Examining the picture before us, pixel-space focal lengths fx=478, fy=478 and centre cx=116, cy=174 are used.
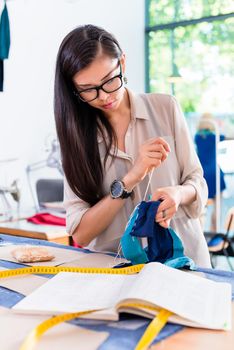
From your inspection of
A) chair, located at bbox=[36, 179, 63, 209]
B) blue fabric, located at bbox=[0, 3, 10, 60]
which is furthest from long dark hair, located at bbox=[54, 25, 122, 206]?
blue fabric, located at bbox=[0, 3, 10, 60]

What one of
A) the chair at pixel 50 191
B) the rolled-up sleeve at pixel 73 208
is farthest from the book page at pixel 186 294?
the chair at pixel 50 191

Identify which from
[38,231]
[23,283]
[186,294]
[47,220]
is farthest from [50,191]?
[186,294]

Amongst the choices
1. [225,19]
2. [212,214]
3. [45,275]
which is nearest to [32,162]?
[212,214]

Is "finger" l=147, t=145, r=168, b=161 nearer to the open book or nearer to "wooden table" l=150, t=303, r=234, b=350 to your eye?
the open book

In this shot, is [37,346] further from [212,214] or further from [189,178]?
[212,214]

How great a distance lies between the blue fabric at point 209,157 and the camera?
18.6ft

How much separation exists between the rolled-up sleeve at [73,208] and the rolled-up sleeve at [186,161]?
0.37 m

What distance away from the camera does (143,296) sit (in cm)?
101

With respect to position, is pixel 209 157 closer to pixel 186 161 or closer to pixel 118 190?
pixel 186 161

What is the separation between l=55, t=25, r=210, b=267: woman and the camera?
157 centimetres

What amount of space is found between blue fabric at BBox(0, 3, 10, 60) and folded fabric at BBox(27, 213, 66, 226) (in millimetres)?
2148

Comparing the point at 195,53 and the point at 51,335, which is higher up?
the point at 195,53

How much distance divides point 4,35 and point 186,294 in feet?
14.0

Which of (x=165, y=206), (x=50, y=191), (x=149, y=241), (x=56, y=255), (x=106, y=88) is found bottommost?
(x=50, y=191)
